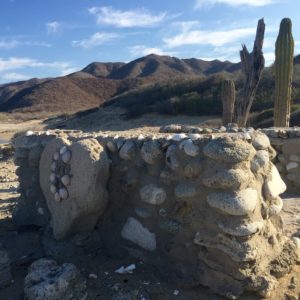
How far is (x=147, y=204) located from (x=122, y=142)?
621 millimetres

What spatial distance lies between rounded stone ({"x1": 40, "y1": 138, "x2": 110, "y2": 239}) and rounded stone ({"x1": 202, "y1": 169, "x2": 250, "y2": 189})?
3.41 ft

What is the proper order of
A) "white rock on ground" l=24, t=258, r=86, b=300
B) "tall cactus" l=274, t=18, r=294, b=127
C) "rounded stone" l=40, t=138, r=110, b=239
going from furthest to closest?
"tall cactus" l=274, t=18, r=294, b=127 < "rounded stone" l=40, t=138, r=110, b=239 < "white rock on ground" l=24, t=258, r=86, b=300

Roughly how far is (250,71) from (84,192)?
24.1 feet

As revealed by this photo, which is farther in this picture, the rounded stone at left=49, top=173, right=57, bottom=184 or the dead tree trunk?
the dead tree trunk

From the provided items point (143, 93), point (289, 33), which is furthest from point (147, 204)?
point (143, 93)

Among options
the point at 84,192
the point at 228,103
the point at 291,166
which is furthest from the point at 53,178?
the point at 228,103

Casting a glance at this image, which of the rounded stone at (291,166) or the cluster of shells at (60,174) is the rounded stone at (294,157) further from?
the cluster of shells at (60,174)

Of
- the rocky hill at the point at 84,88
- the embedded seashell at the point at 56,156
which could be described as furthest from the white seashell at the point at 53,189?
the rocky hill at the point at 84,88

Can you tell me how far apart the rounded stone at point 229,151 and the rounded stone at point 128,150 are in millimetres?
789

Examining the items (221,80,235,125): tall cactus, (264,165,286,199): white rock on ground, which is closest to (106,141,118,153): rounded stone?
(264,165,286,199): white rock on ground

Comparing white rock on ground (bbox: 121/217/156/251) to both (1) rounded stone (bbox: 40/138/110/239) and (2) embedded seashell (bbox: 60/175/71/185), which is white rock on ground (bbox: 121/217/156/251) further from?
(2) embedded seashell (bbox: 60/175/71/185)

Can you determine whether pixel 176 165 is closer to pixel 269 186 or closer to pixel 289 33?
pixel 269 186

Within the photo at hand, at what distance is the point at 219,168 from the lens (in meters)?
3.27

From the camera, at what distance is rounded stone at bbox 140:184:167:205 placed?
359 centimetres
